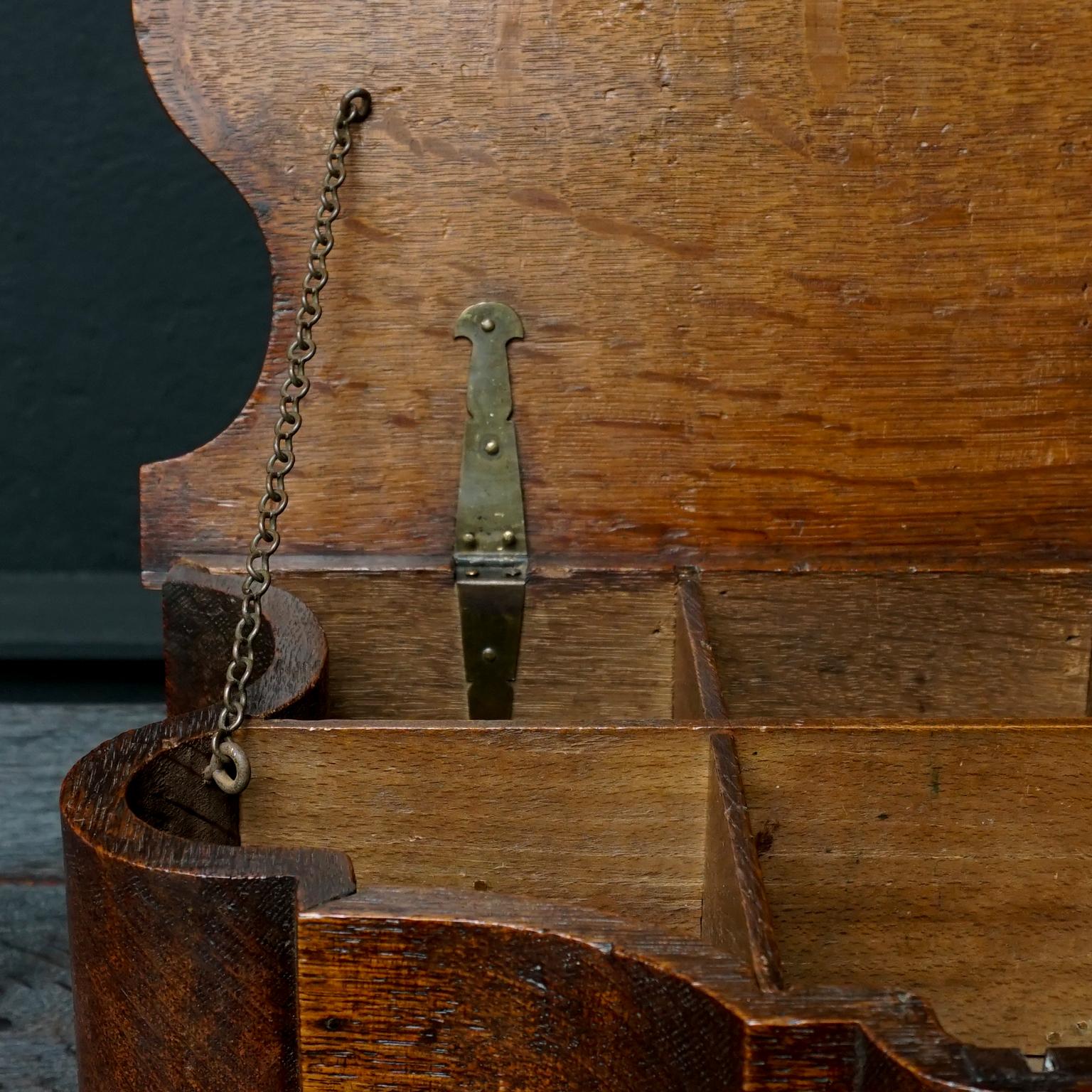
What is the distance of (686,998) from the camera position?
598 millimetres

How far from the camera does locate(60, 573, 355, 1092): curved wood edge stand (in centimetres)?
66

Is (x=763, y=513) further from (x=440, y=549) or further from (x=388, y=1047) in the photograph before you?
(x=388, y=1047)

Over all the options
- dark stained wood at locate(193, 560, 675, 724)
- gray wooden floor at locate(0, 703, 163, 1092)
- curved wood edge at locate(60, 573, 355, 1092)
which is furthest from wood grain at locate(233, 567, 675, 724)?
curved wood edge at locate(60, 573, 355, 1092)

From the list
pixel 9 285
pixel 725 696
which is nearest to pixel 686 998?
pixel 725 696

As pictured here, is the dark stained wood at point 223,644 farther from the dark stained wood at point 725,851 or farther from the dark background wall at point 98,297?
the dark background wall at point 98,297

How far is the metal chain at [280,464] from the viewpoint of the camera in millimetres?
824

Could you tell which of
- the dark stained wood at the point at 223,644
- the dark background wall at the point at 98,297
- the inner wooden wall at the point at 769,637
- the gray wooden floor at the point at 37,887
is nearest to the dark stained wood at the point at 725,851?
the inner wooden wall at the point at 769,637

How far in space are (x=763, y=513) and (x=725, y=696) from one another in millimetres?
152

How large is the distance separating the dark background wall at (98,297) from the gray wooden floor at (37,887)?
0.31 meters

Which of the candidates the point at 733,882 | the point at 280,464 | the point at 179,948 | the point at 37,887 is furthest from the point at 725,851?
the point at 37,887

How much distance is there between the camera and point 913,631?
1.16m

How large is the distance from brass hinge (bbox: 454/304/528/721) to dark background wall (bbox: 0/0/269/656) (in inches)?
31.6

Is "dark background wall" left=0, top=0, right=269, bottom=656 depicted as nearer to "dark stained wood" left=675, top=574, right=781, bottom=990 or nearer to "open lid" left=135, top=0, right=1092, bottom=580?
"open lid" left=135, top=0, right=1092, bottom=580

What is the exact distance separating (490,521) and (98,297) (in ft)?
3.13
